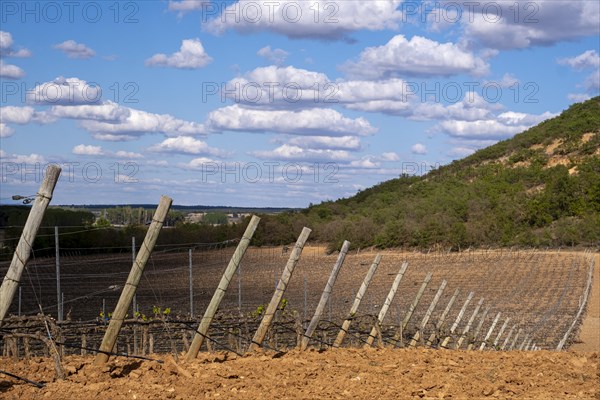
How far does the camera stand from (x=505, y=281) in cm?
4550

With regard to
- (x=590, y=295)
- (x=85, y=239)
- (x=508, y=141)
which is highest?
(x=508, y=141)

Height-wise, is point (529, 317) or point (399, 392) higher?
point (399, 392)

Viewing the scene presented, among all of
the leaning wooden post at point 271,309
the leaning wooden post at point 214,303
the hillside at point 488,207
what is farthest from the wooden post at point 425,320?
the hillside at point 488,207

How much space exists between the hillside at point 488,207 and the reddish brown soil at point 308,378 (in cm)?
4263

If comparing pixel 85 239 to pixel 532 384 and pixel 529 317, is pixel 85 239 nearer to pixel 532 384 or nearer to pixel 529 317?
pixel 529 317

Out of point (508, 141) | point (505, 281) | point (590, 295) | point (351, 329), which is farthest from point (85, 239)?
point (508, 141)

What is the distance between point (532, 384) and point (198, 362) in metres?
3.40

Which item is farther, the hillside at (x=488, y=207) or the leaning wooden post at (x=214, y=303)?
the hillside at (x=488, y=207)

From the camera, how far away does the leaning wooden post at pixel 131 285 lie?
8.55 metres

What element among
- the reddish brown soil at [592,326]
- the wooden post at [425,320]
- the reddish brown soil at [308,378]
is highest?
the reddish brown soil at [308,378]

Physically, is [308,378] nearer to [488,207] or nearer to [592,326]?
[592,326]

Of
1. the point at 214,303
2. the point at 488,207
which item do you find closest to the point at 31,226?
the point at 214,303

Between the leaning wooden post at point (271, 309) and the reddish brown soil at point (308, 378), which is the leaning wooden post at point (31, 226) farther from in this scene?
the leaning wooden post at point (271, 309)

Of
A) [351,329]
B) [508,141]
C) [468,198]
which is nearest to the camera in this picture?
[351,329]
